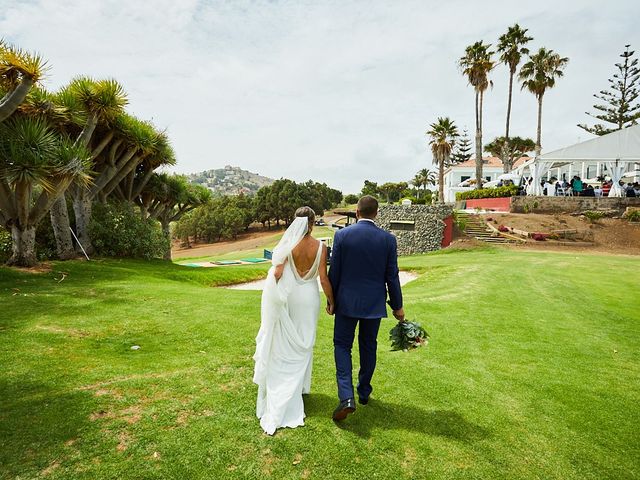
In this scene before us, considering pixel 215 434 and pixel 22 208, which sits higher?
pixel 22 208

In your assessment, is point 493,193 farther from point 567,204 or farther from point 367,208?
point 367,208

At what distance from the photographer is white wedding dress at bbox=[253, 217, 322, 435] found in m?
4.25

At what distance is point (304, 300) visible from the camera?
4371 mm

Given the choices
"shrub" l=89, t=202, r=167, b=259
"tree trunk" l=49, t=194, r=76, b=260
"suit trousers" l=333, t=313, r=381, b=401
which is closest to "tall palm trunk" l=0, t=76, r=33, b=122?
"tree trunk" l=49, t=194, r=76, b=260

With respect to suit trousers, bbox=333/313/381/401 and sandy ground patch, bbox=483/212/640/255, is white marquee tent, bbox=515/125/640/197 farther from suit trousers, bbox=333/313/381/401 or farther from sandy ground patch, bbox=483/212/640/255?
suit trousers, bbox=333/313/381/401

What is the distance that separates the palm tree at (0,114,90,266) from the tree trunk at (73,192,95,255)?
4.54 m

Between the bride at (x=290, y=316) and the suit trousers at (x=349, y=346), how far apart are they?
275 millimetres

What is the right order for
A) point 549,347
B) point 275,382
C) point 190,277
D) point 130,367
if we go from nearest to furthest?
point 275,382 → point 130,367 → point 549,347 → point 190,277

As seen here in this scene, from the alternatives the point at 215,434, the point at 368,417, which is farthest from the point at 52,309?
the point at 368,417

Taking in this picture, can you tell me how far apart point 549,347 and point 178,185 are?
83.6 ft

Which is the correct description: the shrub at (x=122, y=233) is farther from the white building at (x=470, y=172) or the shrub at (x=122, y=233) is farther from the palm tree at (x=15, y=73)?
the white building at (x=470, y=172)

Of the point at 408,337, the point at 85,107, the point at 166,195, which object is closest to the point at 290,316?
the point at 408,337

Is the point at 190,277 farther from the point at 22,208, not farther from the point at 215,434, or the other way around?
the point at 215,434

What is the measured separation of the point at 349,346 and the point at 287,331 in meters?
0.73
